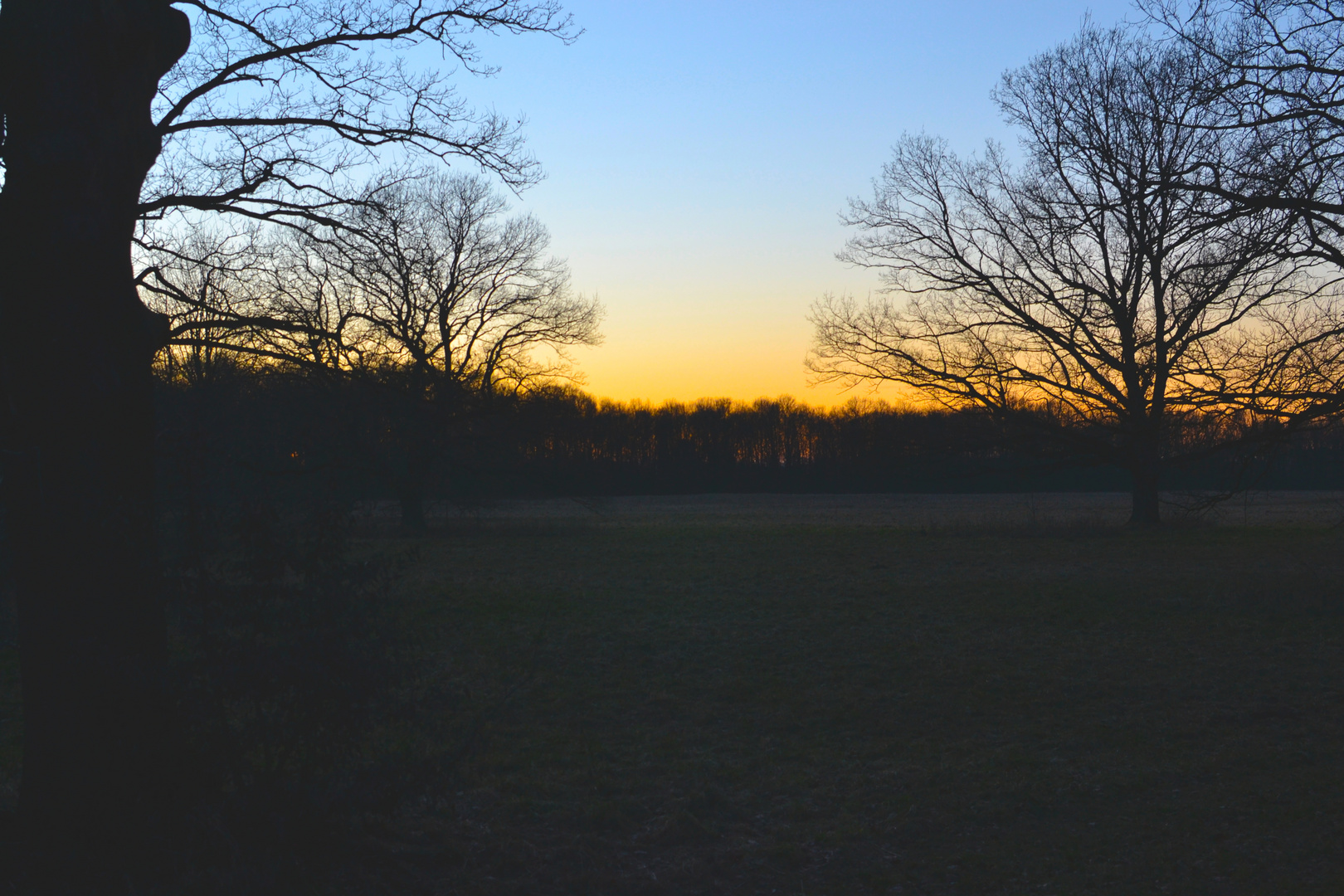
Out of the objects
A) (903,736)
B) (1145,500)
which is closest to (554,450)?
(1145,500)

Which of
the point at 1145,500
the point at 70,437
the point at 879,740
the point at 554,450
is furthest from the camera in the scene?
the point at 554,450

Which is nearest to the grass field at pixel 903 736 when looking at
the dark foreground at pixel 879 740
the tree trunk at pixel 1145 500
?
the dark foreground at pixel 879 740

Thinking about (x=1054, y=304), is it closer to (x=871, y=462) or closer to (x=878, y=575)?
(x=871, y=462)

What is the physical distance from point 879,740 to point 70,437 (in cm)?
582

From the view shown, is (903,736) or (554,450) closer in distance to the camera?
(903,736)

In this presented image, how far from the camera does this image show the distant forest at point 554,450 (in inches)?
192

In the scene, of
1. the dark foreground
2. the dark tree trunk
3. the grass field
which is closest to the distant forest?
the dark tree trunk

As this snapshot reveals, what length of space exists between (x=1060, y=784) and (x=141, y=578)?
548 centimetres

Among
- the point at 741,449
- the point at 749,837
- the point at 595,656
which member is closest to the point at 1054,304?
the point at 595,656

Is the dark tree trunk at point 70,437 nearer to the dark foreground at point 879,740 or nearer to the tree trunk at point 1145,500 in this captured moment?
the dark foreground at point 879,740

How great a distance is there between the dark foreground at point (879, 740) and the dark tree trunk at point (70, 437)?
1.12 meters

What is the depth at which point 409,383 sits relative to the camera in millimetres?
7820

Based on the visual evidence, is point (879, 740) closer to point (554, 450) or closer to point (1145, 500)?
point (1145, 500)

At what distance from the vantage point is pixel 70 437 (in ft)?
14.0
